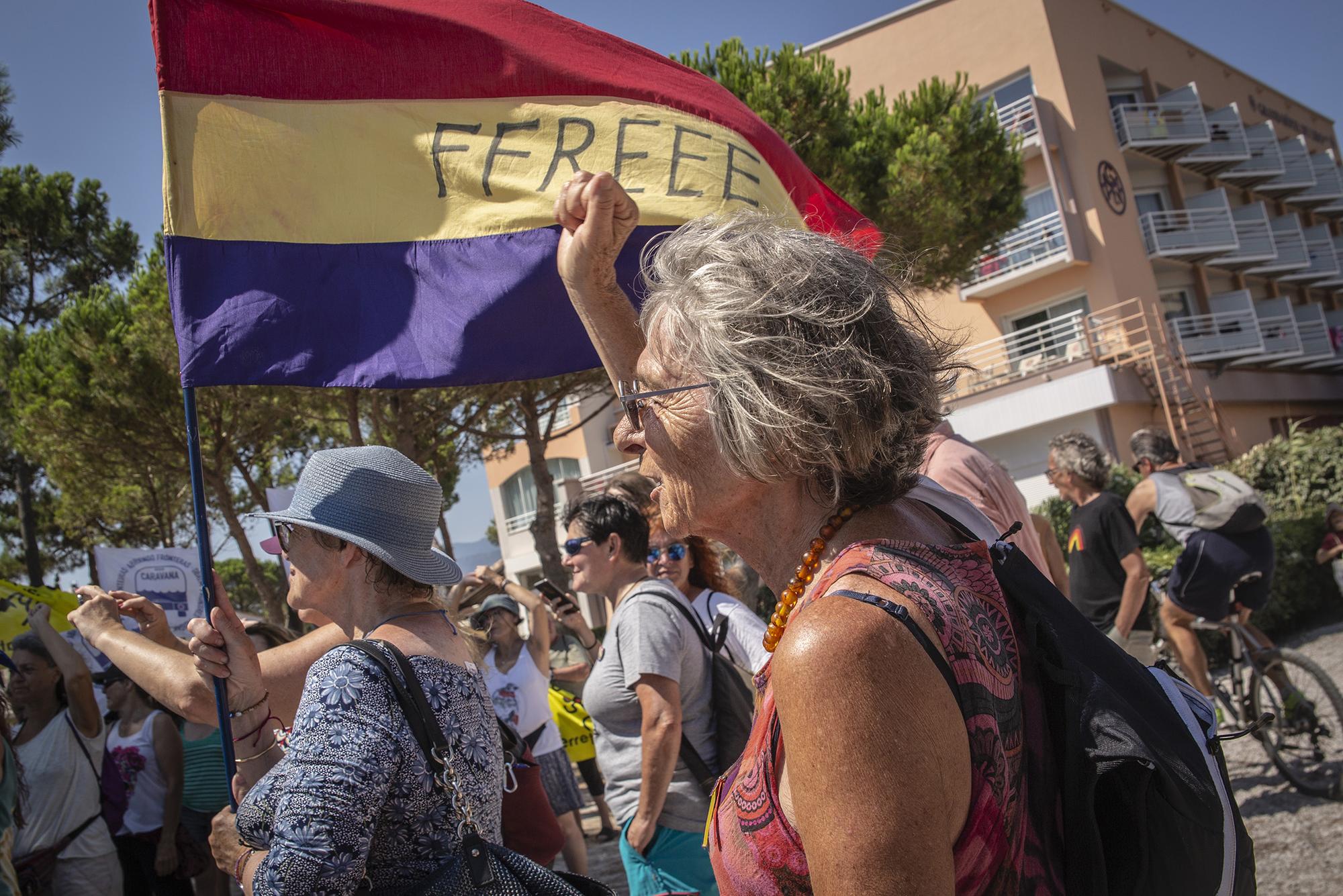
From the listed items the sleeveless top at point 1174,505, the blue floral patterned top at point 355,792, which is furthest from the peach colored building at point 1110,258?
the blue floral patterned top at point 355,792

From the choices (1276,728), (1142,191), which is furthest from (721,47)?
(1142,191)

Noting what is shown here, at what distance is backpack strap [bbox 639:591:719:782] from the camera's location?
3.19 meters

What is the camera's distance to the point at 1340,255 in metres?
38.0

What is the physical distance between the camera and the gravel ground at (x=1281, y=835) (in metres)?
4.38

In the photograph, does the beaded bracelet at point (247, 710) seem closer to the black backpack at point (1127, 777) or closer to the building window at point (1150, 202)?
the black backpack at point (1127, 777)

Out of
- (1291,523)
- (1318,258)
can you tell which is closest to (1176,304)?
(1318,258)

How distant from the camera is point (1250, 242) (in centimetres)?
3188

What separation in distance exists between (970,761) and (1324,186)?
45.0 metres

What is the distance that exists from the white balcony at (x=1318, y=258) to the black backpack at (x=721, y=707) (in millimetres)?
38240

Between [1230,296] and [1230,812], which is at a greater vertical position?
[1230,296]

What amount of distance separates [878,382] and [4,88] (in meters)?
18.8

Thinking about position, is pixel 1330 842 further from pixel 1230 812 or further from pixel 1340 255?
pixel 1340 255

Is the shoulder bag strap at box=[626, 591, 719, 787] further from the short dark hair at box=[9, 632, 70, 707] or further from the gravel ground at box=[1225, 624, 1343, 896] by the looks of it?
the short dark hair at box=[9, 632, 70, 707]

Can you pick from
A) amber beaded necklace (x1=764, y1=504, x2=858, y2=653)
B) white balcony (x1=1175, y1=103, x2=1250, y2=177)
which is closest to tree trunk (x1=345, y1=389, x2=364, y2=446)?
amber beaded necklace (x1=764, y1=504, x2=858, y2=653)
